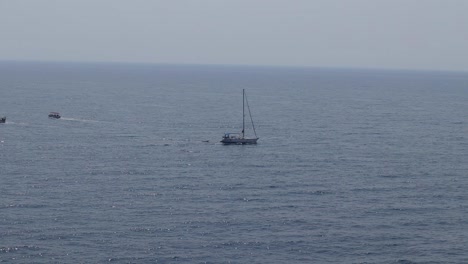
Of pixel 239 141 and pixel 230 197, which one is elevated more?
→ pixel 239 141

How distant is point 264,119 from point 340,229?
376 feet

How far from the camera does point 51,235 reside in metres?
80.6

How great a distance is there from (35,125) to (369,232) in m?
108

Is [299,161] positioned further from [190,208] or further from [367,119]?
[367,119]

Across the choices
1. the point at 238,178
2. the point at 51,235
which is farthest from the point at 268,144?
the point at 51,235

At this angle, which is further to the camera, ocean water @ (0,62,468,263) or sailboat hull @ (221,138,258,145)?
sailboat hull @ (221,138,258,145)

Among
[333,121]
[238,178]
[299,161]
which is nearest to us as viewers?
[238,178]

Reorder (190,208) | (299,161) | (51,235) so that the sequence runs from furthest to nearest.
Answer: (299,161) < (190,208) < (51,235)

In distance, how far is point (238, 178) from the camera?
11375 centimetres

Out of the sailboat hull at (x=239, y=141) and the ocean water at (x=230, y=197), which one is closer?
the ocean water at (x=230, y=197)

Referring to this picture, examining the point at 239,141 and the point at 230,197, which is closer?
the point at 230,197

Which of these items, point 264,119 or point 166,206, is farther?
point 264,119

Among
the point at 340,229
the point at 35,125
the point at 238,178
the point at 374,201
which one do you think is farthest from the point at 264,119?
the point at 340,229

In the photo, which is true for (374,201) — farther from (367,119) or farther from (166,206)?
(367,119)
